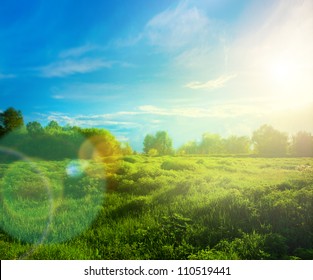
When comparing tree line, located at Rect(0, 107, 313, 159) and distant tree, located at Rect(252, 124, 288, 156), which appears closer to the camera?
tree line, located at Rect(0, 107, 313, 159)

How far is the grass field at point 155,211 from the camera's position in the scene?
5.90 m

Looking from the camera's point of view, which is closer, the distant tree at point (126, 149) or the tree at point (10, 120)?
the tree at point (10, 120)

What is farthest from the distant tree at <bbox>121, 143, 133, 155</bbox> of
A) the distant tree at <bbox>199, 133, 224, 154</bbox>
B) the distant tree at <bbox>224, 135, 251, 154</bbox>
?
the distant tree at <bbox>224, 135, 251, 154</bbox>

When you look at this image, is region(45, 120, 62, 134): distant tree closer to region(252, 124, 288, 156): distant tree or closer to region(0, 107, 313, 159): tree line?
region(0, 107, 313, 159): tree line

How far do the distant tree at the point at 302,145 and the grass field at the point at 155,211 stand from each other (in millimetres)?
992

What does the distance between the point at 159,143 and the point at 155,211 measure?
488 centimetres

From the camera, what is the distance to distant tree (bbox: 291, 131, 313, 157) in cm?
1130

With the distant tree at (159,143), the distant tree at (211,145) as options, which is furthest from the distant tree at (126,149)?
the distant tree at (211,145)

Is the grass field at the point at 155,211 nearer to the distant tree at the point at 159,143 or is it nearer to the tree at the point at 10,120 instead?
the distant tree at the point at 159,143

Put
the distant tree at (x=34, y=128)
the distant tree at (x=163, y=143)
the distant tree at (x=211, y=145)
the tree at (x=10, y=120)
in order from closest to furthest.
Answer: the tree at (x=10, y=120), the distant tree at (x=34, y=128), the distant tree at (x=163, y=143), the distant tree at (x=211, y=145)

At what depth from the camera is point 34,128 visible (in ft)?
37.3

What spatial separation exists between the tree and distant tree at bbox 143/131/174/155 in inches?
193
